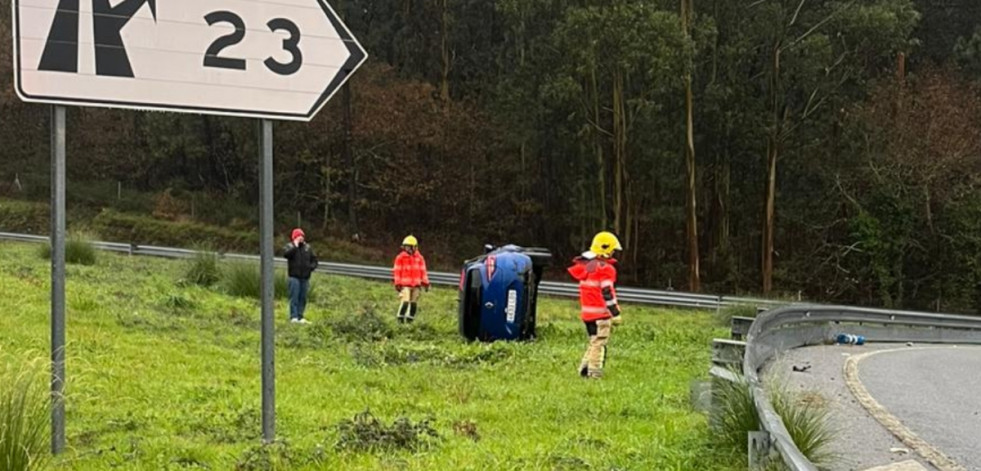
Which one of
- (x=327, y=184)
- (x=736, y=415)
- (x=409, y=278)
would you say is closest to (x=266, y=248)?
(x=736, y=415)

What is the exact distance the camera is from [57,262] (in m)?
4.66

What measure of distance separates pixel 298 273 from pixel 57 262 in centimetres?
1068

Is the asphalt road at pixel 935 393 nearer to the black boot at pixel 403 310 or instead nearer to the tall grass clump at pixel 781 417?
the tall grass clump at pixel 781 417

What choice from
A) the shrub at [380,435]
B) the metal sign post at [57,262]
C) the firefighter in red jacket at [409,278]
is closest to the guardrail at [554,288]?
the firefighter in red jacket at [409,278]

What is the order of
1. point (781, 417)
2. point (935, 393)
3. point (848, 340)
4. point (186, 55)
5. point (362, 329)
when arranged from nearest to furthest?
point (186, 55) < point (781, 417) < point (935, 393) < point (362, 329) < point (848, 340)

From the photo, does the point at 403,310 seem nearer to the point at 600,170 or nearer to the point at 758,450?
the point at 758,450

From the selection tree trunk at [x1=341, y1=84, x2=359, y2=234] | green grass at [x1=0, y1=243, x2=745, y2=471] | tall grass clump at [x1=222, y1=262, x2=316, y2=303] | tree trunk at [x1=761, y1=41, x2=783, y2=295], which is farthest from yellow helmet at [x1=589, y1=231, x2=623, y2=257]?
tree trunk at [x1=341, y1=84, x2=359, y2=234]

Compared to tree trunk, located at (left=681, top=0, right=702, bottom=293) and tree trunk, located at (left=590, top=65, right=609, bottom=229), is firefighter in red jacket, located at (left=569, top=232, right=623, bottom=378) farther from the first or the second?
tree trunk, located at (left=590, top=65, right=609, bottom=229)

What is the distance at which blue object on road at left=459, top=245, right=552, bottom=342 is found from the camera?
13.2 metres

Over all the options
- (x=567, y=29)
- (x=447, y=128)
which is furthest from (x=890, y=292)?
(x=447, y=128)

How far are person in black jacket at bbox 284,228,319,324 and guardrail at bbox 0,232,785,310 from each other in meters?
6.22

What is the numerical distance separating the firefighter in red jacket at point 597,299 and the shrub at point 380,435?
3959 mm

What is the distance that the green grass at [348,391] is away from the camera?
5809 millimetres

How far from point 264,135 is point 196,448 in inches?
83.2
